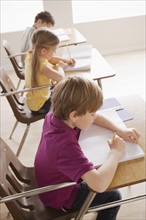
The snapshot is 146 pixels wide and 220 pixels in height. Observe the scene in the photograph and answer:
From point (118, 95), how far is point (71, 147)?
6.66ft

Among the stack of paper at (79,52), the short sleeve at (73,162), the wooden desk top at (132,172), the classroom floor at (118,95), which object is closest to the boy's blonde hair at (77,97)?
the short sleeve at (73,162)

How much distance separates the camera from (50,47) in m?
1.81

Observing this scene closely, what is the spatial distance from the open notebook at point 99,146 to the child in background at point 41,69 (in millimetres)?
644

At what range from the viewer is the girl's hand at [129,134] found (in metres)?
1.11

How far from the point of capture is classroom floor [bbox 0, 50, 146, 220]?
1671mm

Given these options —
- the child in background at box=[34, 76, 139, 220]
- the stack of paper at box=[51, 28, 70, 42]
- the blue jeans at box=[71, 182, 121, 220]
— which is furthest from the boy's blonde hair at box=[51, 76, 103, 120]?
the stack of paper at box=[51, 28, 70, 42]

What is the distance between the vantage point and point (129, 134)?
3.69ft

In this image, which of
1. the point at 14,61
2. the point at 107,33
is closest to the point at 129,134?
the point at 14,61

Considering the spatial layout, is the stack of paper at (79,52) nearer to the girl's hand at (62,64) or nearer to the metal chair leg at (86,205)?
the girl's hand at (62,64)

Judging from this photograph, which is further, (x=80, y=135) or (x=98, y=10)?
(x=98, y=10)

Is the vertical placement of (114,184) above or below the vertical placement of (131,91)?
above

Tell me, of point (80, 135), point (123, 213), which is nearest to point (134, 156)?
point (80, 135)

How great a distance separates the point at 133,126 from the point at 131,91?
1828 mm

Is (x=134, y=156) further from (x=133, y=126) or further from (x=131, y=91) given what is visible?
(x=131, y=91)
